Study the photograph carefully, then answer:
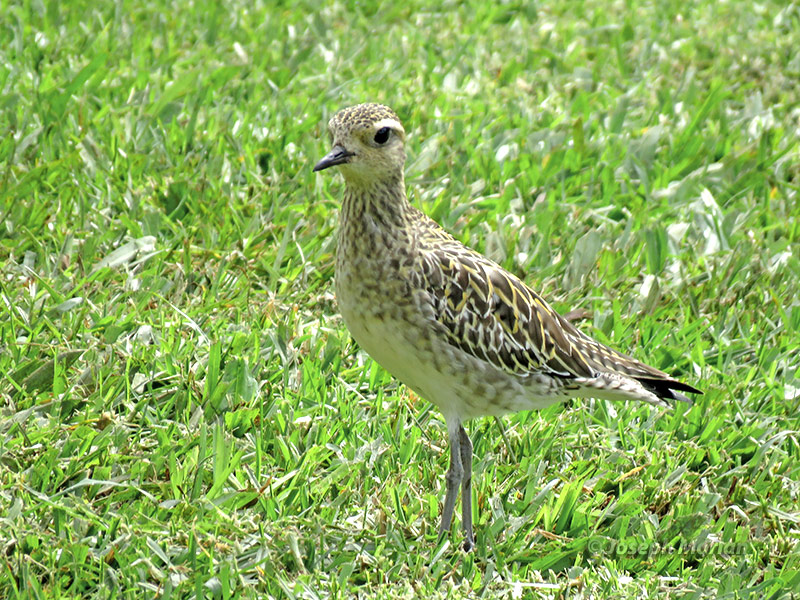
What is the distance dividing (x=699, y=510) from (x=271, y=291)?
2.57m

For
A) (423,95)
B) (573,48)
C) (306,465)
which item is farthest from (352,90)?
(306,465)

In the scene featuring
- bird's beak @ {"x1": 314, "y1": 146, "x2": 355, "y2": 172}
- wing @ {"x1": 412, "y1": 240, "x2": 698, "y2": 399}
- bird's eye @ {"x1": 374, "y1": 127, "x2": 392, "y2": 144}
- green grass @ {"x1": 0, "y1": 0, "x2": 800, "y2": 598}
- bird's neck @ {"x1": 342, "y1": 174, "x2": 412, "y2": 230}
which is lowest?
green grass @ {"x1": 0, "y1": 0, "x2": 800, "y2": 598}

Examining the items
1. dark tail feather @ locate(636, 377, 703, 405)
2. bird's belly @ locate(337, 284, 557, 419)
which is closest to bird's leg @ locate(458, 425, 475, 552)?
bird's belly @ locate(337, 284, 557, 419)

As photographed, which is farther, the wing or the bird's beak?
the wing

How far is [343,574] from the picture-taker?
4551mm

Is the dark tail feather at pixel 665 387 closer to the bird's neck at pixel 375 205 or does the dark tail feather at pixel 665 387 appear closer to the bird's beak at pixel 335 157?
the bird's neck at pixel 375 205

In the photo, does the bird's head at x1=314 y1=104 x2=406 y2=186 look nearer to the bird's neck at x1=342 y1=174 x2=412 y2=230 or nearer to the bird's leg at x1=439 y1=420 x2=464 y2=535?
the bird's neck at x1=342 y1=174 x2=412 y2=230

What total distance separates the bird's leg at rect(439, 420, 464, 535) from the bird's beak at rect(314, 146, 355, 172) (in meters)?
1.24

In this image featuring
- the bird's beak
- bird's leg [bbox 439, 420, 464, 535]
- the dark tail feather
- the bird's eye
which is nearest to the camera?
the bird's beak

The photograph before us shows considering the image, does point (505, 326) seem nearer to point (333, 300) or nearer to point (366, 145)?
point (366, 145)

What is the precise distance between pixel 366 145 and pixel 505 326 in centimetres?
103

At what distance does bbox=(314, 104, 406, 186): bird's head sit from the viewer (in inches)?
187

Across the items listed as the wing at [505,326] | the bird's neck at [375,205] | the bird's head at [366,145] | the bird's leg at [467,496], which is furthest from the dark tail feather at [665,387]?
the bird's head at [366,145]

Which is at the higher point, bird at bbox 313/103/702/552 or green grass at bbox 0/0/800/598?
bird at bbox 313/103/702/552
